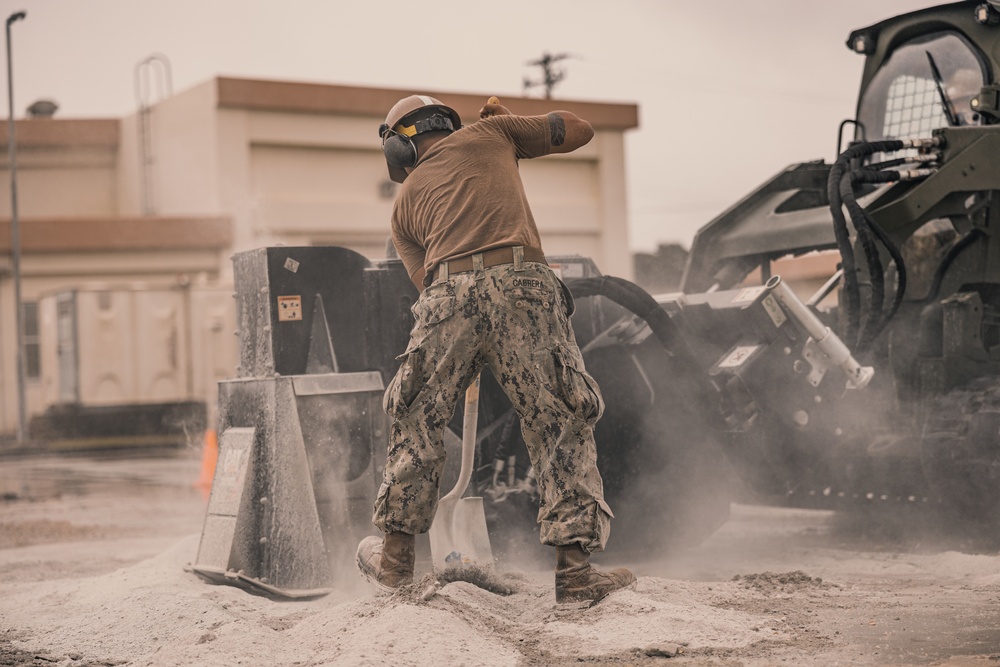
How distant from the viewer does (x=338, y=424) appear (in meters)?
5.38

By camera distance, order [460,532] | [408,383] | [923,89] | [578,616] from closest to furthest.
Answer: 1. [578,616]
2. [408,383]
3. [460,532]
4. [923,89]

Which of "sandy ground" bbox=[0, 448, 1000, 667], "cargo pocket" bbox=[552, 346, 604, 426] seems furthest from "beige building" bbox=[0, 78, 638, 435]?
"cargo pocket" bbox=[552, 346, 604, 426]

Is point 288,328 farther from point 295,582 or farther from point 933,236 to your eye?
point 933,236

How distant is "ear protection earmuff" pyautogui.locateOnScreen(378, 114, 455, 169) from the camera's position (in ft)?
15.1

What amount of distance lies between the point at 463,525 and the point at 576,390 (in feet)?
3.34

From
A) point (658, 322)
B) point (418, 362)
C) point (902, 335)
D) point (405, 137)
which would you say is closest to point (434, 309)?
point (418, 362)

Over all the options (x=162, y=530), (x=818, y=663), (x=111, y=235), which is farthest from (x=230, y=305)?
(x=818, y=663)

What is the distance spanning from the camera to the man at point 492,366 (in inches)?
169

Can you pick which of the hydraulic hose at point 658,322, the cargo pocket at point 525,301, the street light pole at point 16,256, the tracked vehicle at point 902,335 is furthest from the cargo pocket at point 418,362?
the street light pole at point 16,256

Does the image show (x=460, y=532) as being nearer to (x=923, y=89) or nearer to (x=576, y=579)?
(x=576, y=579)

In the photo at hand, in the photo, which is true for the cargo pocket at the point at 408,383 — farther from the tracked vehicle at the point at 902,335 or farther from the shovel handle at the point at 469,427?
the tracked vehicle at the point at 902,335

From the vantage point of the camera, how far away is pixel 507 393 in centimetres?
435

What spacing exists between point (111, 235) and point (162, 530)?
633 inches

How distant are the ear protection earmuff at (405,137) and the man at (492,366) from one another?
0.13m
